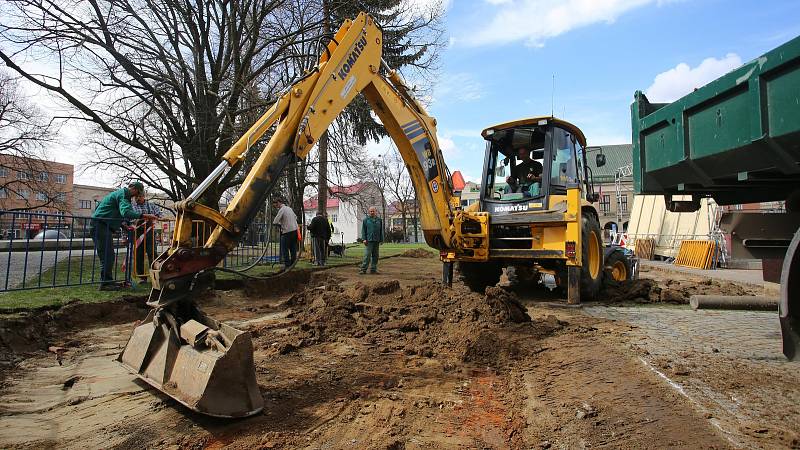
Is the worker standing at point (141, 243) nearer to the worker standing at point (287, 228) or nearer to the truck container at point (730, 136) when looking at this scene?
the worker standing at point (287, 228)

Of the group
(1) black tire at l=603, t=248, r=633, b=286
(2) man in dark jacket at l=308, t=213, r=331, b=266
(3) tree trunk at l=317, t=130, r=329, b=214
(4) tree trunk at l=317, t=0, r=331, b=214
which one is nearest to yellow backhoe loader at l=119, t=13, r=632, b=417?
(1) black tire at l=603, t=248, r=633, b=286

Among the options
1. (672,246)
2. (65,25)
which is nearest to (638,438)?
(65,25)

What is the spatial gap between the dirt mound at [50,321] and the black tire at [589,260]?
21.7 feet

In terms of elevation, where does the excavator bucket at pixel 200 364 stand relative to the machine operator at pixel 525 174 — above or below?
below

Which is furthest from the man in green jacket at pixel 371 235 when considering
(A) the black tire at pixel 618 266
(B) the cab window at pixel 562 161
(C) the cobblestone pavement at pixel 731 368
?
(C) the cobblestone pavement at pixel 731 368

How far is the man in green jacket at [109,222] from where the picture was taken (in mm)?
7371

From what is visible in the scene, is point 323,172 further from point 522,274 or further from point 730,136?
point 730,136

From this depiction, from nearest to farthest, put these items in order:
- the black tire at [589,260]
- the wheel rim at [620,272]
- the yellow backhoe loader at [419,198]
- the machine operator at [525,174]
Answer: the yellow backhoe loader at [419,198], the black tire at [589,260], the machine operator at [525,174], the wheel rim at [620,272]

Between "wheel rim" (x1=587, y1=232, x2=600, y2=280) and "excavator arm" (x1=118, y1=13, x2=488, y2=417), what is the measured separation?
393cm

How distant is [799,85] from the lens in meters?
2.54

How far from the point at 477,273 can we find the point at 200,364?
6.15m

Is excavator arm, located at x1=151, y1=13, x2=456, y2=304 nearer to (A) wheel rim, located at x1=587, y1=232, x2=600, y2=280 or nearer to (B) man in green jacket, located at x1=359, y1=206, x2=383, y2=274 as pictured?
(A) wheel rim, located at x1=587, y1=232, x2=600, y2=280

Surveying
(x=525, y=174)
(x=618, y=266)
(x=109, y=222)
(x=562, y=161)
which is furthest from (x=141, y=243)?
(x=618, y=266)

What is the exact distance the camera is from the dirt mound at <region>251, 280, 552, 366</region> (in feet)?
15.3
